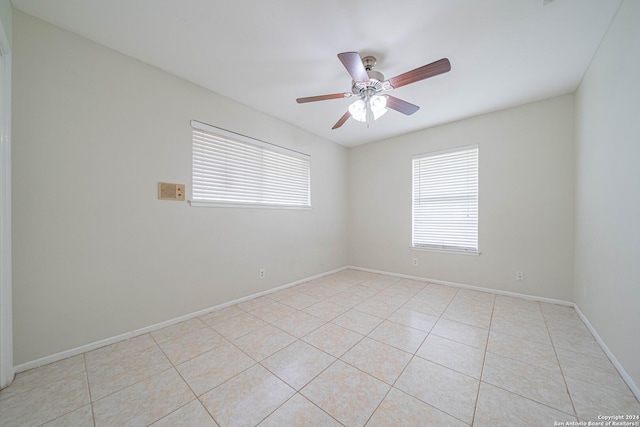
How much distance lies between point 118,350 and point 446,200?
4.30 meters

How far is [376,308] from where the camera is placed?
2.71 m

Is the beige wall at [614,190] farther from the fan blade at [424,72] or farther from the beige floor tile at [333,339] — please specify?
the beige floor tile at [333,339]

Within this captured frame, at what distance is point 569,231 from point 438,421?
115 inches

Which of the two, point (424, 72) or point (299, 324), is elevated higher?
point (424, 72)

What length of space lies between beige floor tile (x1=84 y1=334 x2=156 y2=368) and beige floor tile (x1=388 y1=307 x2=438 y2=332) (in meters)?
2.36

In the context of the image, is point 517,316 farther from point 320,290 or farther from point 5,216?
point 5,216

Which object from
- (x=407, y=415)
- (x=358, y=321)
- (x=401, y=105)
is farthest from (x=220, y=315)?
(x=401, y=105)

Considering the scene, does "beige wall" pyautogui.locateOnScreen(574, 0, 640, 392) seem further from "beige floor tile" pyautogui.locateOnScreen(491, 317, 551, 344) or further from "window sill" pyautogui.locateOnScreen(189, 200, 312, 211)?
"window sill" pyautogui.locateOnScreen(189, 200, 312, 211)

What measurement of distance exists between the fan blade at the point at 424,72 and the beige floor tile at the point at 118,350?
120 inches

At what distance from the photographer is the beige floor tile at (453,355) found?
64.9 inches

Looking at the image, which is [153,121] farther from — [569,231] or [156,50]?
[569,231]

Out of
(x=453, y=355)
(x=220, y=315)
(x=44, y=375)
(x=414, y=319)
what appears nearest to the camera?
(x=44, y=375)

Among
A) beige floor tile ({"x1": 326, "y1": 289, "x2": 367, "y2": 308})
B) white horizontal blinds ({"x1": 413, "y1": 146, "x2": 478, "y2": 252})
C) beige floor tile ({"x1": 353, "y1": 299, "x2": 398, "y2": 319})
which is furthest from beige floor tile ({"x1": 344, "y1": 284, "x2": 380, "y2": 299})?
white horizontal blinds ({"x1": 413, "y1": 146, "x2": 478, "y2": 252})

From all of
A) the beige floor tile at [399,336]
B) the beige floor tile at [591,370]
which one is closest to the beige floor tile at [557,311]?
the beige floor tile at [591,370]
